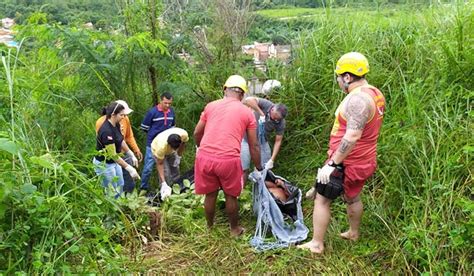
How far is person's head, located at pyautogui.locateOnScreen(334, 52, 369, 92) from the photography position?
132 inches

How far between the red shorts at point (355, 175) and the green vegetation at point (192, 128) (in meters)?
0.36

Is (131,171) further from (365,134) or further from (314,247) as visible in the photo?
(365,134)

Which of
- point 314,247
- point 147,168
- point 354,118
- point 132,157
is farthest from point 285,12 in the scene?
point 314,247

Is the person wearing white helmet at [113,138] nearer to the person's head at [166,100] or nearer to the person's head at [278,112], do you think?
the person's head at [166,100]

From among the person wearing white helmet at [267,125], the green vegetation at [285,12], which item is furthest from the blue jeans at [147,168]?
the green vegetation at [285,12]

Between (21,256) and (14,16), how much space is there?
174 inches

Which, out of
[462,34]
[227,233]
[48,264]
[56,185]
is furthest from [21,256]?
[462,34]

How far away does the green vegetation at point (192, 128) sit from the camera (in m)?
2.63

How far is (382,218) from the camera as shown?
368 centimetres

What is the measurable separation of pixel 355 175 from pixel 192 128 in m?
3.19

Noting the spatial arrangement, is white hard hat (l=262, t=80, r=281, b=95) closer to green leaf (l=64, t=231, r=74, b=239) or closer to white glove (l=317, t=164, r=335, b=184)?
white glove (l=317, t=164, r=335, b=184)

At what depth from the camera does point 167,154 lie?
16.8 ft

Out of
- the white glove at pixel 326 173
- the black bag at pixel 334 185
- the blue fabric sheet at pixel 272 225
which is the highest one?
the white glove at pixel 326 173

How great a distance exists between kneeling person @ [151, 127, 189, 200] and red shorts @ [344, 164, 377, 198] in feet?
6.65
